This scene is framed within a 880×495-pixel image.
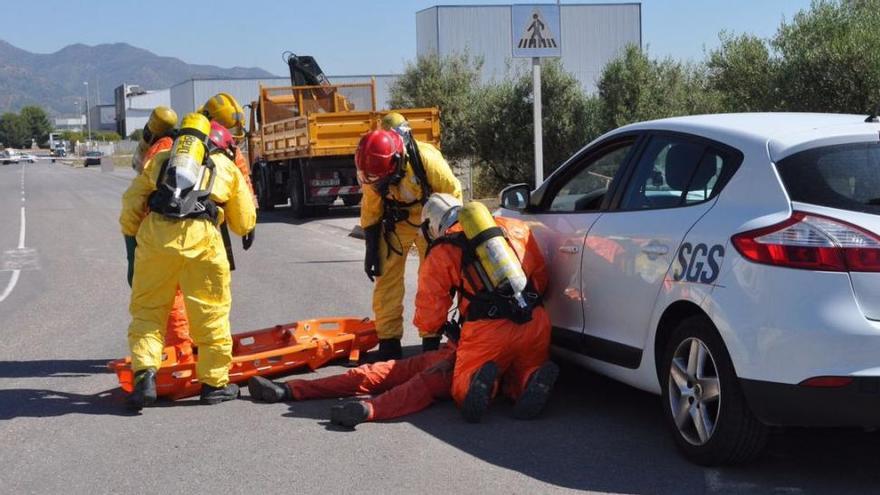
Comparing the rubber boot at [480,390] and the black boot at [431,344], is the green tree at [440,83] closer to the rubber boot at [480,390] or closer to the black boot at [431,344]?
the black boot at [431,344]

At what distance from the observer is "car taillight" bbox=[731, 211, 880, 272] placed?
418 cm

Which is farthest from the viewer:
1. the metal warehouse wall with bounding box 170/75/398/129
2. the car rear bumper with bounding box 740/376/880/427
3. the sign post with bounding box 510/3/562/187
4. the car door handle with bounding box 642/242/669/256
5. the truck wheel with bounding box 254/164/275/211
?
the metal warehouse wall with bounding box 170/75/398/129

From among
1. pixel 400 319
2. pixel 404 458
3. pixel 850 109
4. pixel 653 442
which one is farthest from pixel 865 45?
pixel 404 458

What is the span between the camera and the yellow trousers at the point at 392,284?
7273mm

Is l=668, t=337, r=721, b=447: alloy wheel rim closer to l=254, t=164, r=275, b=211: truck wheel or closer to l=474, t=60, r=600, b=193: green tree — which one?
l=474, t=60, r=600, b=193: green tree

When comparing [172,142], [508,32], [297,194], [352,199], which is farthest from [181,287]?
[508,32]

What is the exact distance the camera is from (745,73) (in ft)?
52.7

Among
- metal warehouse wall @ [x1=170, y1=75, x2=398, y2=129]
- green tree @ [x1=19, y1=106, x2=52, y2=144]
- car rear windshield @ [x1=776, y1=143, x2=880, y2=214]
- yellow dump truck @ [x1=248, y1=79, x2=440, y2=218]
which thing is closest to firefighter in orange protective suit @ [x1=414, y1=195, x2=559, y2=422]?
car rear windshield @ [x1=776, y1=143, x2=880, y2=214]

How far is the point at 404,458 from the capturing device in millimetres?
5234

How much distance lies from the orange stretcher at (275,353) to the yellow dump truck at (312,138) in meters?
12.6

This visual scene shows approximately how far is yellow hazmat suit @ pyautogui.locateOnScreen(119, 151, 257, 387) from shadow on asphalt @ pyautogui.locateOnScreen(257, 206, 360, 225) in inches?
620

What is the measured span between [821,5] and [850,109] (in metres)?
1.72

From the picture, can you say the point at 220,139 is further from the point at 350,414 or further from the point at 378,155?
the point at 350,414

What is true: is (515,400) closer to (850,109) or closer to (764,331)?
(764,331)
